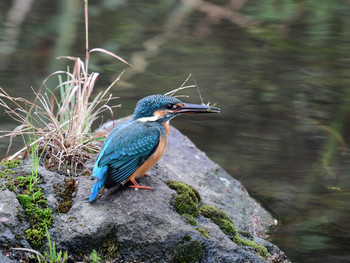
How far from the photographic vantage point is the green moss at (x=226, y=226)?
411 cm

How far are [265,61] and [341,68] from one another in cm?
139

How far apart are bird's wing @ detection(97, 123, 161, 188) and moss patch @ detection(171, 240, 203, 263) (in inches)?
24.6

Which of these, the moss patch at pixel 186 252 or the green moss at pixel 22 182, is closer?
the moss patch at pixel 186 252

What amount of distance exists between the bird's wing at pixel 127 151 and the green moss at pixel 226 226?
2.13 feet

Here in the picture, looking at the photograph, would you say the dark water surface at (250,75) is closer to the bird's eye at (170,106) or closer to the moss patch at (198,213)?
the moss patch at (198,213)

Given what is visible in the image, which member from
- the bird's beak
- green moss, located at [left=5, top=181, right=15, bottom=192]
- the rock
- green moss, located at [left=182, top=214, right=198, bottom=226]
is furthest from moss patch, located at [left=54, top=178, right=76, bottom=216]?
the bird's beak

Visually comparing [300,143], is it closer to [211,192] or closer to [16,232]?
[211,192]

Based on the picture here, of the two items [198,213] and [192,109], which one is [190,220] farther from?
[192,109]

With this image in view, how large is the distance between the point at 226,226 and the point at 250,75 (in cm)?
596

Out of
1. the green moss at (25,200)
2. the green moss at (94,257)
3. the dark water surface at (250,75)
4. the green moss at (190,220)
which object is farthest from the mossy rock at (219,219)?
the green moss at (25,200)

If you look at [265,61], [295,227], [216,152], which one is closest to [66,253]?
[295,227]

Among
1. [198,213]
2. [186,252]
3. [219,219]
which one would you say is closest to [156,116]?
[198,213]

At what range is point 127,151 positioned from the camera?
4.00 m

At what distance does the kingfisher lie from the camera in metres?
3.89
